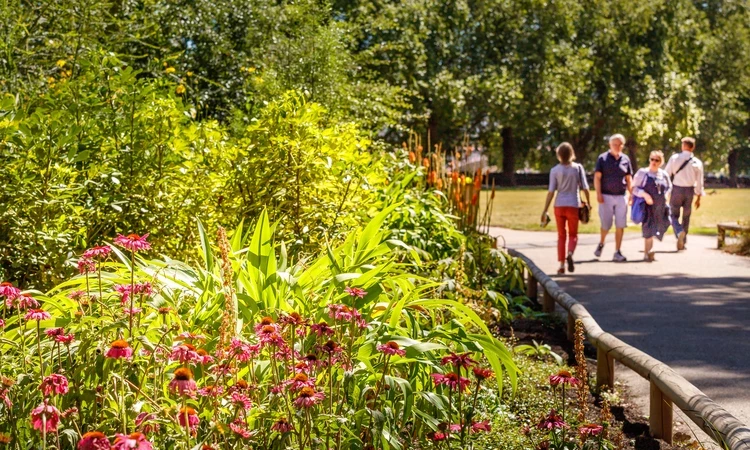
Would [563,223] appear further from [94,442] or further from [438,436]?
[94,442]

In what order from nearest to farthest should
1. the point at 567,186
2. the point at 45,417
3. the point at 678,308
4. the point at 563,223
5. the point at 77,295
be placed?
the point at 45,417
the point at 77,295
the point at 678,308
the point at 567,186
the point at 563,223

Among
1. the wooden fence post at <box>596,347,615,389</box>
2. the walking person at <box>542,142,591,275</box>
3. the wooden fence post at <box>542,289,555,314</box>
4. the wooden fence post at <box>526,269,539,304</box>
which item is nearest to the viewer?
the wooden fence post at <box>596,347,615,389</box>

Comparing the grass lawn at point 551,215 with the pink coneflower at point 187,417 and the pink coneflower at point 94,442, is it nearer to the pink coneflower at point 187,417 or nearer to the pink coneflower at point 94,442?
the pink coneflower at point 187,417

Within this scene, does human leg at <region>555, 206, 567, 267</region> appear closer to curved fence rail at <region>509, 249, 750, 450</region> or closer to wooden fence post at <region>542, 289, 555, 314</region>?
wooden fence post at <region>542, 289, 555, 314</region>

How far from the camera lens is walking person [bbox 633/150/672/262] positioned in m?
14.5

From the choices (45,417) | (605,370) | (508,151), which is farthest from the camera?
(508,151)

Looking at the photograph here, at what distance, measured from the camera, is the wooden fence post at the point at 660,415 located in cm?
491

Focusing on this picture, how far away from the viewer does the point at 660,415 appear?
495 cm

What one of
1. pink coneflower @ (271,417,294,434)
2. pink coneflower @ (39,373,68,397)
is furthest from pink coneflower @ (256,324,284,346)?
pink coneflower @ (39,373,68,397)

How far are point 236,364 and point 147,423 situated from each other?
0.38 metres

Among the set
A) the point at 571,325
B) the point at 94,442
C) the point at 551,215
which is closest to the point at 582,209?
the point at 571,325

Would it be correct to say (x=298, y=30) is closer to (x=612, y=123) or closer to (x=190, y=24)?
(x=190, y=24)

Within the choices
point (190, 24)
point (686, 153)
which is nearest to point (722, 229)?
point (686, 153)

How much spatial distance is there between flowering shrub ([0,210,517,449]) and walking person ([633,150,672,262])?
408 inches
